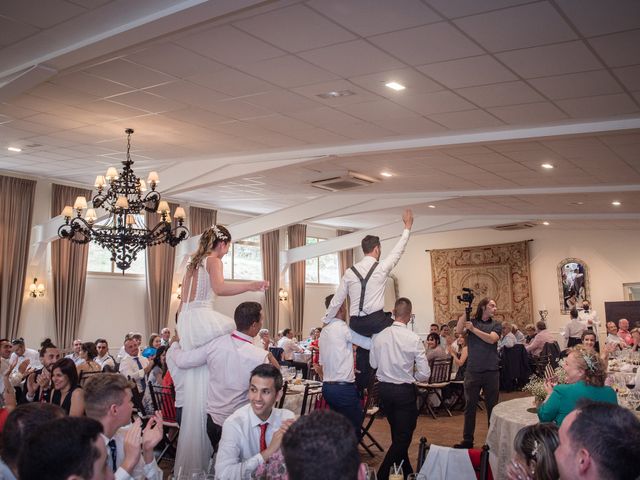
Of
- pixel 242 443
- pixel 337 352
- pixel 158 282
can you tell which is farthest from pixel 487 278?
pixel 242 443

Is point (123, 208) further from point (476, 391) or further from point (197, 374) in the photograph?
point (476, 391)

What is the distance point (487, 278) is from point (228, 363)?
16414mm

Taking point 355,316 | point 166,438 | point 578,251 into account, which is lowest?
point 166,438

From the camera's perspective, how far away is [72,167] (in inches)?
440

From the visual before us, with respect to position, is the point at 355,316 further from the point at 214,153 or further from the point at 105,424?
the point at 214,153

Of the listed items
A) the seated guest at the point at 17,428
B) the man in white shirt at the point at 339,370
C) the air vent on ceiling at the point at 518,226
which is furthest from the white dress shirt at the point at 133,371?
the air vent on ceiling at the point at 518,226

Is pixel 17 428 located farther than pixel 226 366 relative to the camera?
No

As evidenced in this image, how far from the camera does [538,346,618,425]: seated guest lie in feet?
12.8

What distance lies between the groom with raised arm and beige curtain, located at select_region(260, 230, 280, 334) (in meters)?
12.5

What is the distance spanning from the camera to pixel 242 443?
3.28m

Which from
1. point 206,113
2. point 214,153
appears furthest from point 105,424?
point 214,153

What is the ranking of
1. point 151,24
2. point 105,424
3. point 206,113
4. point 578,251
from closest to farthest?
point 105,424 → point 151,24 → point 206,113 → point 578,251

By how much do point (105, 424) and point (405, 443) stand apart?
2.72m

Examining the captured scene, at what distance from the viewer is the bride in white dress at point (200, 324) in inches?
170
